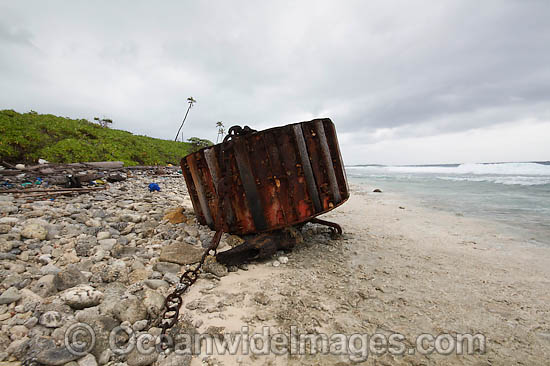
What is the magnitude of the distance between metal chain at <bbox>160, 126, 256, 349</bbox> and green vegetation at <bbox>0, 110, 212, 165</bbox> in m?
14.7

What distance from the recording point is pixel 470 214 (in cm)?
695

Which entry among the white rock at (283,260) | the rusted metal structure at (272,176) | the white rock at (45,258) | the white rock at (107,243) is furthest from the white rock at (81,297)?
A: the white rock at (283,260)

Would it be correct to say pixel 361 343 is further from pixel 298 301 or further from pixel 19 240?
pixel 19 240

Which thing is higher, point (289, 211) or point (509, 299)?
point (289, 211)

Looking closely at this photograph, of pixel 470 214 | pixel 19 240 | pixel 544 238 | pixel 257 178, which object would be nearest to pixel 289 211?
pixel 257 178

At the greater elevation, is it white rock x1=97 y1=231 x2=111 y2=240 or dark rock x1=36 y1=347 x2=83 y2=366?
white rock x1=97 y1=231 x2=111 y2=240

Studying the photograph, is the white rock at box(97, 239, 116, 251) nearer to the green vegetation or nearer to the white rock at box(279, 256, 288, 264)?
the white rock at box(279, 256, 288, 264)

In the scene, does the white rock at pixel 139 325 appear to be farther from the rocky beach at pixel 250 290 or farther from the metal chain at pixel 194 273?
the metal chain at pixel 194 273

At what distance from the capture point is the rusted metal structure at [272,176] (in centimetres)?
313

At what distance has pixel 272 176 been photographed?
3.16 meters

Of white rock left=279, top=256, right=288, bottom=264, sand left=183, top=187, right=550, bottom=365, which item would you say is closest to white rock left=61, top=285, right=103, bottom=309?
sand left=183, top=187, right=550, bottom=365

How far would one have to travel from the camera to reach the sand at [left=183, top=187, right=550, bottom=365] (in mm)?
1748

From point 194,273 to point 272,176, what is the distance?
1511 mm

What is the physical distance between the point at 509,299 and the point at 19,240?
5.67m
